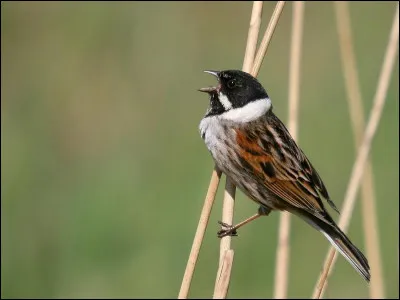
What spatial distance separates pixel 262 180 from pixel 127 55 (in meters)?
3.64

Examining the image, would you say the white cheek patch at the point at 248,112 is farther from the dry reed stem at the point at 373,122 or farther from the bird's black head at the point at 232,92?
the dry reed stem at the point at 373,122

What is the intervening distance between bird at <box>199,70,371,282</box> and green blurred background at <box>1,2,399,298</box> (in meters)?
1.72

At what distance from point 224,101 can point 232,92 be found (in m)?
0.08

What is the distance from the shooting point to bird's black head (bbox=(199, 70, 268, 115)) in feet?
16.2

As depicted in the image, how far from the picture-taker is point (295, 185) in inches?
201

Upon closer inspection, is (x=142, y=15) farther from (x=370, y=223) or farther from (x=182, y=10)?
(x=370, y=223)

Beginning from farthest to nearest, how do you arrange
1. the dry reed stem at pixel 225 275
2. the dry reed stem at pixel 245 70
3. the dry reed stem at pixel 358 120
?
the dry reed stem at pixel 358 120
the dry reed stem at pixel 245 70
the dry reed stem at pixel 225 275

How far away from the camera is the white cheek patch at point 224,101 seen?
5094 millimetres

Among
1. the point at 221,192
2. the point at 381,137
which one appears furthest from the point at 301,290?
the point at 381,137

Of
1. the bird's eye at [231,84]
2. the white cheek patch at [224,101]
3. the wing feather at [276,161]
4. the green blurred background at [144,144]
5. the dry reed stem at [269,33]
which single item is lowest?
the green blurred background at [144,144]

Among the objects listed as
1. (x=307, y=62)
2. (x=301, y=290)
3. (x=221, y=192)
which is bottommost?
(x=301, y=290)

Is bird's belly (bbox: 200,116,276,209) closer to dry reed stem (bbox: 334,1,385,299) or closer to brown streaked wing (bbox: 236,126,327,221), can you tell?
brown streaked wing (bbox: 236,126,327,221)

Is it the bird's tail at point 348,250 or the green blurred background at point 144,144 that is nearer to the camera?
the bird's tail at point 348,250

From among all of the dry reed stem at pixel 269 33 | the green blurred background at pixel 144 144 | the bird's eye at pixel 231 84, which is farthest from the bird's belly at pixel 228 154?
the green blurred background at pixel 144 144
